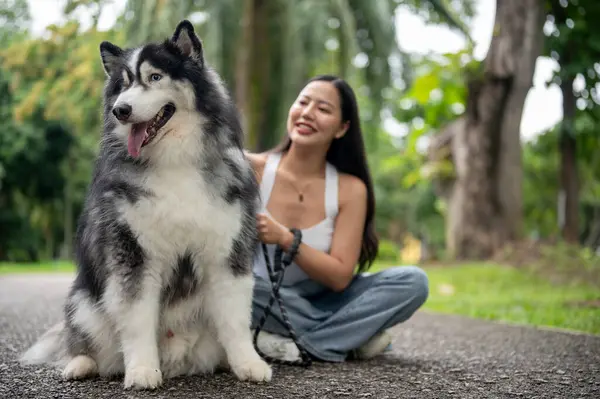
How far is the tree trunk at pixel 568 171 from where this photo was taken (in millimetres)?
11945

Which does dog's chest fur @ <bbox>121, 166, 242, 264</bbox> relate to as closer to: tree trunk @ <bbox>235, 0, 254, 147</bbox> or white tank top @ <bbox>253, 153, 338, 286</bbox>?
white tank top @ <bbox>253, 153, 338, 286</bbox>

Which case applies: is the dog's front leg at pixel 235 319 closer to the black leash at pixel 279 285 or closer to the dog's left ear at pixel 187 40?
the black leash at pixel 279 285

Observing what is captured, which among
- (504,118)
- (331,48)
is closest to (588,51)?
(504,118)

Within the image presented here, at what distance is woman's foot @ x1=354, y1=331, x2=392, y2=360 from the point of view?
3.52m

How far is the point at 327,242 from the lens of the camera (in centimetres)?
357

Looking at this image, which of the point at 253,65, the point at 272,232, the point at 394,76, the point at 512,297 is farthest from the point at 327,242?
the point at 394,76

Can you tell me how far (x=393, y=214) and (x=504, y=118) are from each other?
1060 inches

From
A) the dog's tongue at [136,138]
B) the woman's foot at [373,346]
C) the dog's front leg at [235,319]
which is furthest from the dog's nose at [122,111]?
the woman's foot at [373,346]

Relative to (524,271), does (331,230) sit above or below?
above

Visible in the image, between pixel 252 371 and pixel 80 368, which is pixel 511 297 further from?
pixel 80 368

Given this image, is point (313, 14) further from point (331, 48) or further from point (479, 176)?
point (479, 176)

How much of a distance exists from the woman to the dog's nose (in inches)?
40.6

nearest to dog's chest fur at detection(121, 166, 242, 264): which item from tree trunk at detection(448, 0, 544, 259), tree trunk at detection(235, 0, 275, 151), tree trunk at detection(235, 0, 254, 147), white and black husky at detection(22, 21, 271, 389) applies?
white and black husky at detection(22, 21, 271, 389)

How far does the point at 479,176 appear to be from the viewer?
11.0 m
